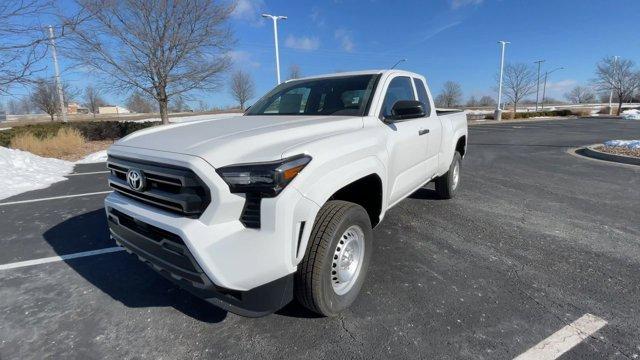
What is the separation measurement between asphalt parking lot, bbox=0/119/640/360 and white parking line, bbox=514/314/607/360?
0.11 feet

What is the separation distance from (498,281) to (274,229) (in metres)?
2.20

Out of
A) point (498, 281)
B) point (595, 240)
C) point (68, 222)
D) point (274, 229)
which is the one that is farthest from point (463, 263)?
point (68, 222)

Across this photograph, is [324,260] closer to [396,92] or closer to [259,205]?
[259,205]

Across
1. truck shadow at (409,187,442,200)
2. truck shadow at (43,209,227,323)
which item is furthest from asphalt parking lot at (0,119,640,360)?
truck shadow at (409,187,442,200)

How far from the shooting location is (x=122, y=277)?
3.28 meters

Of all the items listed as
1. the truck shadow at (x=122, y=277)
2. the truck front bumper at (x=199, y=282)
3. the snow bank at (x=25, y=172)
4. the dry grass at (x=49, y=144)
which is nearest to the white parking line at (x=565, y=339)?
the truck front bumper at (x=199, y=282)

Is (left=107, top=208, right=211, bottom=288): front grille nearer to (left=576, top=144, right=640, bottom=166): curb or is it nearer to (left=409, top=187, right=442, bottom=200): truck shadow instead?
Result: (left=409, top=187, right=442, bottom=200): truck shadow

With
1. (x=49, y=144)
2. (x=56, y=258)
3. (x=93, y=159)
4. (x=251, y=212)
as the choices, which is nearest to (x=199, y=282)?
(x=251, y=212)

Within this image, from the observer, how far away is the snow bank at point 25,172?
7.11 m

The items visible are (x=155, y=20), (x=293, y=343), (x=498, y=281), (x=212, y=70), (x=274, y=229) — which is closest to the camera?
(x=274, y=229)

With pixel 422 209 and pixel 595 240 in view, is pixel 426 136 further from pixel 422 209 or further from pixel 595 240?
pixel 595 240

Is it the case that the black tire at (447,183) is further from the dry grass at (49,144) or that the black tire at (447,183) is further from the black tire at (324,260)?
the dry grass at (49,144)

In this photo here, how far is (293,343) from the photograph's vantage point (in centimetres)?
236

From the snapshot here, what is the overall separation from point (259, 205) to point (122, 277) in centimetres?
212
